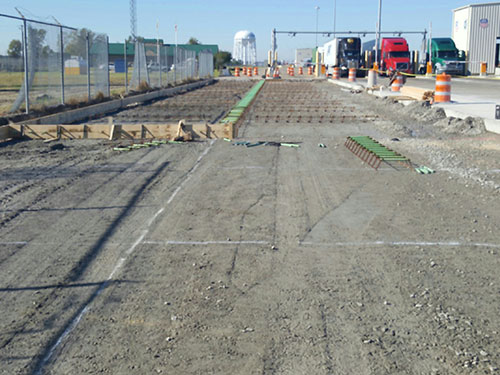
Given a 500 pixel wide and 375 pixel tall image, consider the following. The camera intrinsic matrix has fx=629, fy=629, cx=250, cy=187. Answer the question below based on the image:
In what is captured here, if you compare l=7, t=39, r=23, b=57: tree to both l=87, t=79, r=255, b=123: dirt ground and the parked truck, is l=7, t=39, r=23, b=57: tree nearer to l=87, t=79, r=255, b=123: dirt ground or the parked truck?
l=87, t=79, r=255, b=123: dirt ground

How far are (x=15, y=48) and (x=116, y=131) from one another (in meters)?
5.93

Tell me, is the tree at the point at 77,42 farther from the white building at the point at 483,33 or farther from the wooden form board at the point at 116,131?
the white building at the point at 483,33

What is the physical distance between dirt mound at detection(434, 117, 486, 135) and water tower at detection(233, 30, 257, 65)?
13804cm

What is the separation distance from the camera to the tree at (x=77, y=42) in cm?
2367

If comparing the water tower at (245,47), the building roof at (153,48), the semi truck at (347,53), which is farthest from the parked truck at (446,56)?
the water tower at (245,47)

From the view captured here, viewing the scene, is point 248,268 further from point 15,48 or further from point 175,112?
point 175,112

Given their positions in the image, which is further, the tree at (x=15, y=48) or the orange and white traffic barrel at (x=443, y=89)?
the orange and white traffic barrel at (x=443, y=89)

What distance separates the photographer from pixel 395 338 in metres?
5.09

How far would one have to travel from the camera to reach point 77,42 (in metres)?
24.7

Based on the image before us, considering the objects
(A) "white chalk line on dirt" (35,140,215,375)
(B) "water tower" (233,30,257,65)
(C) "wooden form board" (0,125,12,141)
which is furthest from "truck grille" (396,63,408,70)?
(B) "water tower" (233,30,257,65)

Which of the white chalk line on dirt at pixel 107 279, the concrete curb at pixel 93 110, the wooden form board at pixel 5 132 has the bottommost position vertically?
the white chalk line on dirt at pixel 107 279

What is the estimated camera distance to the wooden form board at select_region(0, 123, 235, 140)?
16.6 metres

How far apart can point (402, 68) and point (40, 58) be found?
Result: 2115 inches

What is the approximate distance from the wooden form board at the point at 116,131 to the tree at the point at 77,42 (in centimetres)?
760
